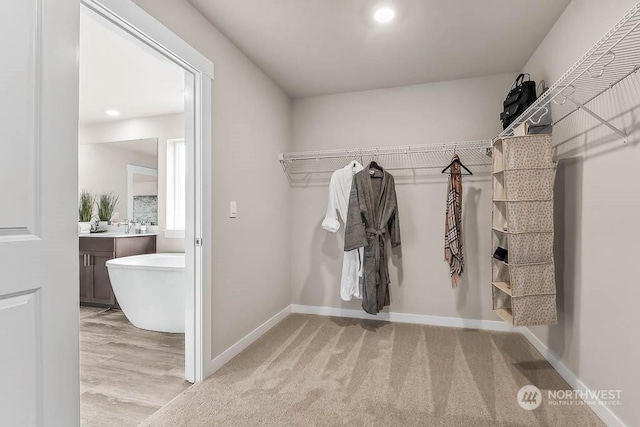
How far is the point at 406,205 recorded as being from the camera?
3.25 m

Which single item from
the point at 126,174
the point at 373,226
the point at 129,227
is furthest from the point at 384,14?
the point at 129,227

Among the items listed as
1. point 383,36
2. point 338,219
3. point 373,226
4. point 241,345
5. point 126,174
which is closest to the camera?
point 383,36

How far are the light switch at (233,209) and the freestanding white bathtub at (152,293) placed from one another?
0.80 m

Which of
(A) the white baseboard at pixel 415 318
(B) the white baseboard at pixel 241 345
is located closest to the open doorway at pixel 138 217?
(B) the white baseboard at pixel 241 345

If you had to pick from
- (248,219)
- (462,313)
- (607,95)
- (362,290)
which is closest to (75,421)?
(248,219)

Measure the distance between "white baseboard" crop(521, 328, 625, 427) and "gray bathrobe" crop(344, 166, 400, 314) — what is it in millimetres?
1197

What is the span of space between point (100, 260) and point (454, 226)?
12.9 ft

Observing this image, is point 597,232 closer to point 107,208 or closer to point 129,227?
point 129,227

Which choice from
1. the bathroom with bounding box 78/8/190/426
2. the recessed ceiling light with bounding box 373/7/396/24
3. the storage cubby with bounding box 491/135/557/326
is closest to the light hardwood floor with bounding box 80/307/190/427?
the bathroom with bounding box 78/8/190/426

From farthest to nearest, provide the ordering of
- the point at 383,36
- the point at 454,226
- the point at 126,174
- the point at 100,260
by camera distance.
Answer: the point at 126,174, the point at 100,260, the point at 454,226, the point at 383,36

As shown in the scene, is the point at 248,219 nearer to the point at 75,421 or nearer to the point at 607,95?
the point at 75,421

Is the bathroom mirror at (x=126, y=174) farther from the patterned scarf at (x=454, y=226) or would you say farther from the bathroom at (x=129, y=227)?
the patterned scarf at (x=454, y=226)

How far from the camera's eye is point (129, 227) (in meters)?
4.20

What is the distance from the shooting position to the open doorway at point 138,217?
78.8 inches
